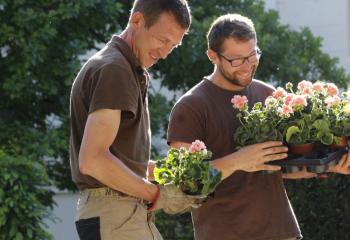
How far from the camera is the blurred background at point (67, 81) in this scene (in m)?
5.80

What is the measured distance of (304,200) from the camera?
20.1 ft

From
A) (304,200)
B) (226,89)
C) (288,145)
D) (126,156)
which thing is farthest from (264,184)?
(304,200)

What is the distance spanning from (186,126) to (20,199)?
2.21 metres

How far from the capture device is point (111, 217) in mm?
3100

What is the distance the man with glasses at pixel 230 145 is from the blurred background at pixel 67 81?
2.15 metres

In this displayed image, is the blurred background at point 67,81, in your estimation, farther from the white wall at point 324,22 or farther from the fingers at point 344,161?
the fingers at point 344,161

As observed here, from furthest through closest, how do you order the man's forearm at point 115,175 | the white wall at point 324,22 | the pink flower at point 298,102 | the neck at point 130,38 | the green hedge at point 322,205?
1. the white wall at point 324,22
2. the green hedge at point 322,205
3. the pink flower at point 298,102
4. the neck at point 130,38
5. the man's forearm at point 115,175

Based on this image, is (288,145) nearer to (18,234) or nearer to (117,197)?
(117,197)

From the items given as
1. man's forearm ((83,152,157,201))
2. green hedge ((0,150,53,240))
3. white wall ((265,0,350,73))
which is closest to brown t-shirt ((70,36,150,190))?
man's forearm ((83,152,157,201))

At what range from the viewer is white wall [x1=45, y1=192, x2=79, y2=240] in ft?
25.6

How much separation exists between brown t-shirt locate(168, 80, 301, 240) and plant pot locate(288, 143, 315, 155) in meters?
0.23

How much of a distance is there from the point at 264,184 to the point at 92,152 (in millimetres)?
1211

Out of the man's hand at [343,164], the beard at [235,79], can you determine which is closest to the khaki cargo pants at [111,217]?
the beard at [235,79]

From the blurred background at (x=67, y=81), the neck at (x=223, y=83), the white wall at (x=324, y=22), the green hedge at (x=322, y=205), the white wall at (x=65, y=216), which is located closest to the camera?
the neck at (x=223, y=83)
